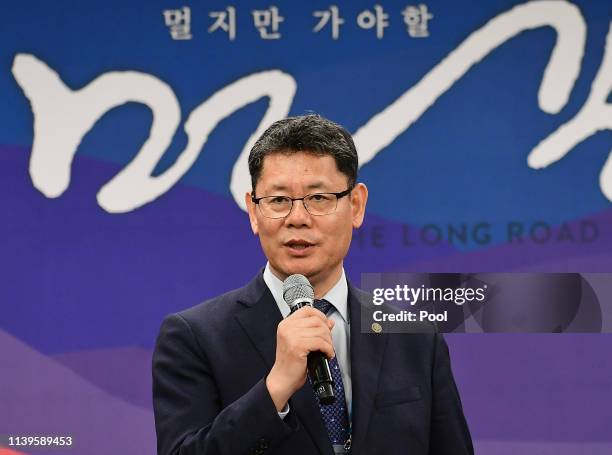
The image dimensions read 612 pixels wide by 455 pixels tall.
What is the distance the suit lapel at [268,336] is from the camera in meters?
1.65

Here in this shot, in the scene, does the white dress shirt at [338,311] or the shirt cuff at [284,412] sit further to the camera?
the white dress shirt at [338,311]

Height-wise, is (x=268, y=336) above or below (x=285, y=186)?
below

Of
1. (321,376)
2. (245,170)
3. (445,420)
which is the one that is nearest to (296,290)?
(321,376)

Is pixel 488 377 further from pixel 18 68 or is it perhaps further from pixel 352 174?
pixel 18 68

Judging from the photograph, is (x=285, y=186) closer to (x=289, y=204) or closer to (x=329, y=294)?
(x=289, y=204)

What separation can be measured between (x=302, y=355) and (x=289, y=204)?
1.25 feet

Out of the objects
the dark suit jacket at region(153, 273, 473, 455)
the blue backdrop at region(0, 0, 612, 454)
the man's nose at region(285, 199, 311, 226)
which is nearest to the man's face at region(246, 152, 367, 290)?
the man's nose at region(285, 199, 311, 226)

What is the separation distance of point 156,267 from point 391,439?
6.38ft

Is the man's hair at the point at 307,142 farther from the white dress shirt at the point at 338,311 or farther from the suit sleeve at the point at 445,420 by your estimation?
the suit sleeve at the point at 445,420

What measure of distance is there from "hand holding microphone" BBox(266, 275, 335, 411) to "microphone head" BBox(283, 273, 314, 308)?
0.11 meters

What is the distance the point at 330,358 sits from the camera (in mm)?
1619

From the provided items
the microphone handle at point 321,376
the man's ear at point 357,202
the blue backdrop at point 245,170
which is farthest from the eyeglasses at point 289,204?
the blue backdrop at point 245,170

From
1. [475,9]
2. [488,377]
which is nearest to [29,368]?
[488,377]

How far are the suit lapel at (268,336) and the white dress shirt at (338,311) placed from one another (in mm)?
15
